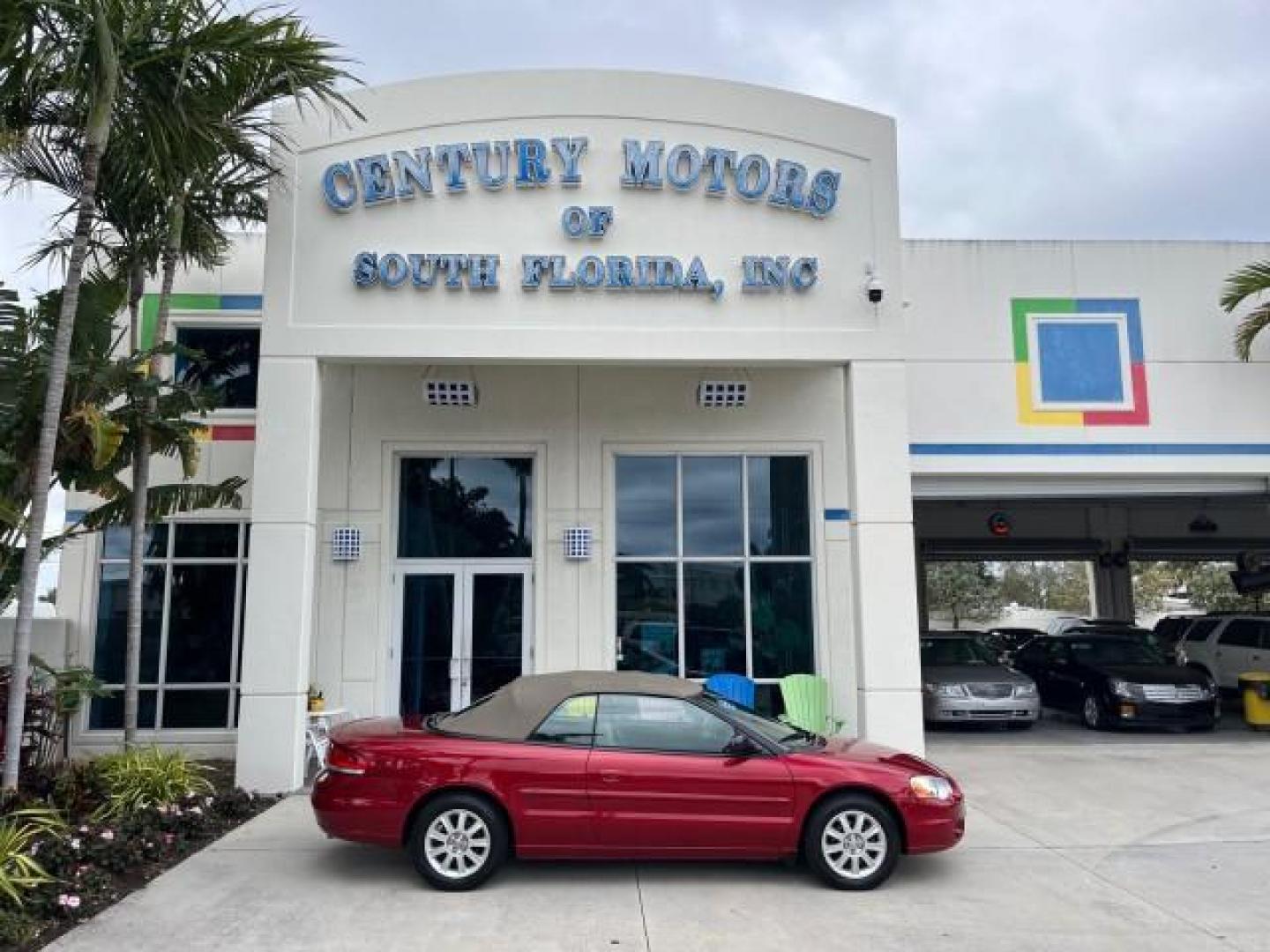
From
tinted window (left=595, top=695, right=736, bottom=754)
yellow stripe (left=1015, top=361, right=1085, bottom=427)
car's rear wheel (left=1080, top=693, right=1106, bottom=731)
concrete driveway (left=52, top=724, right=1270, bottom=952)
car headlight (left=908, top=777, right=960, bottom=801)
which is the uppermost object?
yellow stripe (left=1015, top=361, right=1085, bottom=427)

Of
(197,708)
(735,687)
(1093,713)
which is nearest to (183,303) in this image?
(197,708)

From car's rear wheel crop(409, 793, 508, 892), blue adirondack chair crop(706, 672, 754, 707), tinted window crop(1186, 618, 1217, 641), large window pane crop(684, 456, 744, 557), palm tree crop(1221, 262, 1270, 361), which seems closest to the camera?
car's rear wheel crop(409, 793, 508, 892)

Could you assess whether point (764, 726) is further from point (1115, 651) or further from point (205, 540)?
point (1115, 651)

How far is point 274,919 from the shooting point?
5.95 m

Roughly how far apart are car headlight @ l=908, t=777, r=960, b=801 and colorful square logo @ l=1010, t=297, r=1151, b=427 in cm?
760

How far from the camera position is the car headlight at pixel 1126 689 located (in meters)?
14.1

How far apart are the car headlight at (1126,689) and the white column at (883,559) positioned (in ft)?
18.9

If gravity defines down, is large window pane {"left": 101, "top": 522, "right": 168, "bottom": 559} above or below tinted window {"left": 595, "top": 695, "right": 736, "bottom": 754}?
above

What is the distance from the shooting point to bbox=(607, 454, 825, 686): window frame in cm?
1199

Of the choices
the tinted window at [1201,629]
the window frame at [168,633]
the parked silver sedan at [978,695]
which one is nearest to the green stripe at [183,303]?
the window frame at [168,633]

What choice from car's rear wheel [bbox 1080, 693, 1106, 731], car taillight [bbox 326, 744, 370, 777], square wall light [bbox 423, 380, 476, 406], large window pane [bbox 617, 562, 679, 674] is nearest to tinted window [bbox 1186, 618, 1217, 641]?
car's rear wheel [bbox 1080, 693, 1106, 731]

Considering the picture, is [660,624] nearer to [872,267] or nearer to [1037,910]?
[872,267]

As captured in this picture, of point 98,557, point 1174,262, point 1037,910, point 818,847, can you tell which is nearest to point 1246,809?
point 1037,910

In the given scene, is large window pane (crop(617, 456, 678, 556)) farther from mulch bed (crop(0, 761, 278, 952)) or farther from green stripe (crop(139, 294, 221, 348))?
green stripe (crop(139, 294, 221, 348))
